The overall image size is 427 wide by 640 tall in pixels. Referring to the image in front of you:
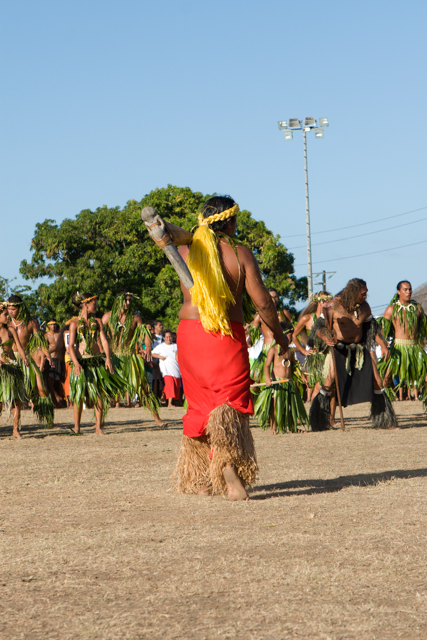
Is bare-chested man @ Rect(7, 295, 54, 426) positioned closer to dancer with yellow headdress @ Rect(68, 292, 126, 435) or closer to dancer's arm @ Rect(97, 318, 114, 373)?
dancer with yellow headdress @ Rect(68, 292, 126, 435)

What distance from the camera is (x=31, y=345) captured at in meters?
10.4

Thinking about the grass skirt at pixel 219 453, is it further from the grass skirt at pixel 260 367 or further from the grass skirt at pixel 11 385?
the grass skirt at pixel 260 367

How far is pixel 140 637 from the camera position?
2.46 meters

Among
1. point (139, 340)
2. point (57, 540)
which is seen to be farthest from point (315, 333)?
point (57, 540)

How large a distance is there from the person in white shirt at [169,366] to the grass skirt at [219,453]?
10596 mm

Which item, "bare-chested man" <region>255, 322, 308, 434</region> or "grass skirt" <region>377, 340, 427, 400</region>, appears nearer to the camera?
"bare-chested man" <region>255, 322, 308, 434</region>

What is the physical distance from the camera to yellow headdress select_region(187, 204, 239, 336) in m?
4.70

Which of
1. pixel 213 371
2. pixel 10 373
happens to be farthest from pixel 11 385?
pixel 213 371

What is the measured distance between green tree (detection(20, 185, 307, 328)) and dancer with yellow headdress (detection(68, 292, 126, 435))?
19.9m

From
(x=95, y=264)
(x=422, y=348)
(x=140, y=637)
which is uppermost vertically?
(x=95, y=264)

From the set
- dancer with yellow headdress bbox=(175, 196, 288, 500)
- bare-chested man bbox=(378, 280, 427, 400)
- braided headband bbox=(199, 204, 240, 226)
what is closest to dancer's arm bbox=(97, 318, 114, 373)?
bare-chested man bbox=(378, 280, 427, 400)

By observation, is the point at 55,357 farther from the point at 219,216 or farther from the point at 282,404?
the point at 219,216

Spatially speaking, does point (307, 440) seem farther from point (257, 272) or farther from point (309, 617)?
point (309, 617)

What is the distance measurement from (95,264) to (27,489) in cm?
2675
